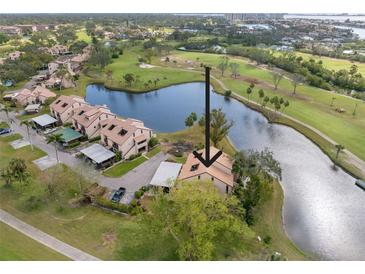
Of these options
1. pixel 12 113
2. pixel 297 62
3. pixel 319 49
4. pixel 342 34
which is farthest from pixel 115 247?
pixel 342 34

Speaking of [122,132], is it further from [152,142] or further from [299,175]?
[299,175]

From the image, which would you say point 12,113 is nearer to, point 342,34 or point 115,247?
point 115,247

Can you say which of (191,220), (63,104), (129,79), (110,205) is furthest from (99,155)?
(129,79)

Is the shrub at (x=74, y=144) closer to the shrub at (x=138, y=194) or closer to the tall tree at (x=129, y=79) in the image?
the shrub at (x=138, y=194)

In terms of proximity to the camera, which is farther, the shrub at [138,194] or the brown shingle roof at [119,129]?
the brown shingle roof at [119,129]

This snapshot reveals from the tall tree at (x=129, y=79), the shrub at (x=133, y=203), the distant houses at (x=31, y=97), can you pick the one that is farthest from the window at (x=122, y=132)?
the tall tree at (x=129, y=79)

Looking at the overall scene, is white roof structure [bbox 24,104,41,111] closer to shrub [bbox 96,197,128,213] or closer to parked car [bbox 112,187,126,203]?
parked car [bbox 112,187,126,203]
